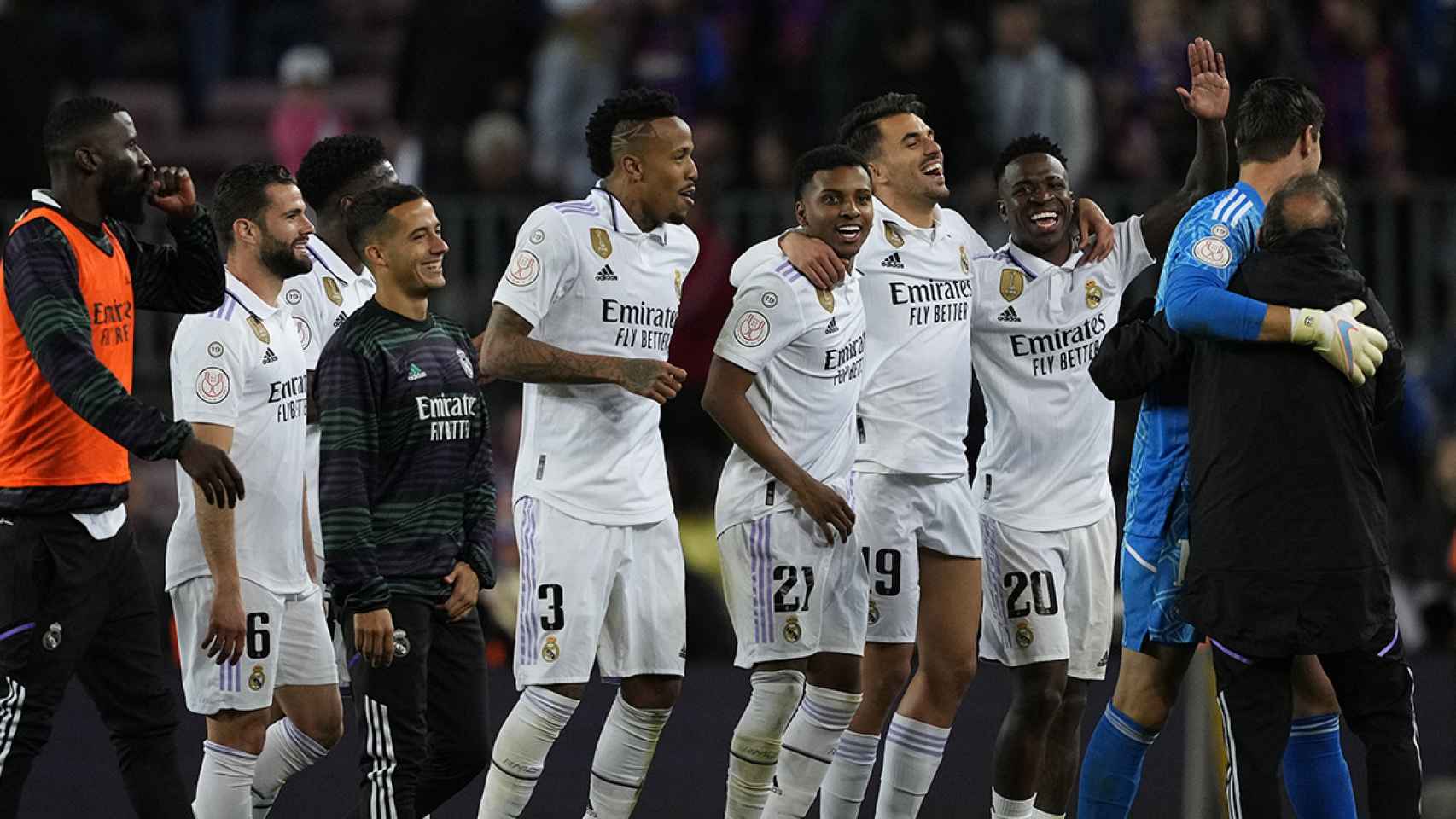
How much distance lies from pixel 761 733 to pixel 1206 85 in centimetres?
258

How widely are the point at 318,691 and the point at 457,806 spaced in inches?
50.8

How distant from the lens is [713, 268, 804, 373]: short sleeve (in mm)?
6762

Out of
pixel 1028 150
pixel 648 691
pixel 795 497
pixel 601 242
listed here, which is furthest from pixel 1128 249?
pixel 648 691

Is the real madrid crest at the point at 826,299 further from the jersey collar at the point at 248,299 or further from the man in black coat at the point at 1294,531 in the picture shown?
the jersey collar at the point at 248,299

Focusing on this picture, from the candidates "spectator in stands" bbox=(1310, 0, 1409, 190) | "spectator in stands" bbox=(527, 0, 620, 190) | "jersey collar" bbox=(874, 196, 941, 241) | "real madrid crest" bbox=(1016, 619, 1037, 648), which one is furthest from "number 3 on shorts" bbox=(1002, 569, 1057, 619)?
"spectator in stands" bbox=(1310, 0, 1409, 190)

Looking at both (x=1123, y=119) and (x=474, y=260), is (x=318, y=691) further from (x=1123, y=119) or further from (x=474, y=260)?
(x=1123, y=119)

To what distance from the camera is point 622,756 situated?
662 cm

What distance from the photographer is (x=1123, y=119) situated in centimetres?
1296

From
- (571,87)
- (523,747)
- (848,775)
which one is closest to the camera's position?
(523,747)

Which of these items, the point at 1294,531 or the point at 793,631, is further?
the point at 793,631

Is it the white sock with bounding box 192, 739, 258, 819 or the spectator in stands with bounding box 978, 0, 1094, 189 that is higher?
the spectator in stands with bounding box 978, 0, 1094, 189

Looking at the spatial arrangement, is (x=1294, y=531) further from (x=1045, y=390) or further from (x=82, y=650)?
(x=82, y=650)

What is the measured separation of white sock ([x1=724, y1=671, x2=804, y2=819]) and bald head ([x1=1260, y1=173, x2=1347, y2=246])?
2.07 meters

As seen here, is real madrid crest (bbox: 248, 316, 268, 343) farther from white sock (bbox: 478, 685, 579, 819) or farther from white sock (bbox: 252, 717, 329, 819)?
white sock (bbox: 478, 685, 579, 819)
